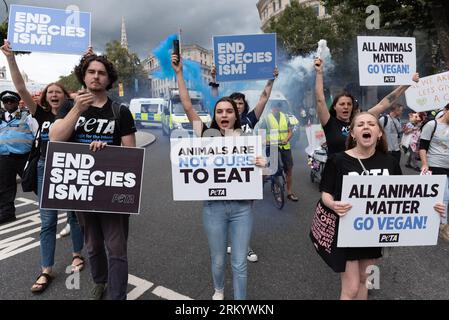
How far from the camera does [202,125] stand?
8.39 ft

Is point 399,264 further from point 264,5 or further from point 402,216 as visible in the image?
point 264,5

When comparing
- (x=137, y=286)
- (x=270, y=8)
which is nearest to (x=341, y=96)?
(x=137, y=286)

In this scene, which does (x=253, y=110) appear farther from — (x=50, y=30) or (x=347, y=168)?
(x=50, y=30)

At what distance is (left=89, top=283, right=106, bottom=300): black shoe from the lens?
107 inches

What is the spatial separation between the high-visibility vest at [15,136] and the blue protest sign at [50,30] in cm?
203

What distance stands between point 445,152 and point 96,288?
4322mm

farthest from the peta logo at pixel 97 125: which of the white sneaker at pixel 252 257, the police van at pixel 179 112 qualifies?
the police van at pixel 179 112

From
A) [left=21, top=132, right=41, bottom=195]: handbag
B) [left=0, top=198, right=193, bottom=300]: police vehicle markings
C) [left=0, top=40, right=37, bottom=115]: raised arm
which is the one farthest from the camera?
[left=21, top=132, right=41, bottom=195]: handbag

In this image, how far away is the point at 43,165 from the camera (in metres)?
3.14

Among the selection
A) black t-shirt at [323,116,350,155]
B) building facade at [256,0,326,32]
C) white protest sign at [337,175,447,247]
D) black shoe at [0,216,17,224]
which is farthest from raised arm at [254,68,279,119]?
building facade at [256,0,326,32]

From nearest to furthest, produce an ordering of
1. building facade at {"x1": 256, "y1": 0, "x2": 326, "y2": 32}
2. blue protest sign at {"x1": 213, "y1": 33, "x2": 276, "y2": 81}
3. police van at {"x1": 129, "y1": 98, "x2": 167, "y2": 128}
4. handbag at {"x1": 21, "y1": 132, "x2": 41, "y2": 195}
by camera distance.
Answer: handbag at {"x1": 21, "y1": 132, "x2": 41, "y2": 195}
blue protest sign at {"x1": 213, "y1": 33, "x2": 276, "y2": 81}
police van at {"x1": 129, "y1": 98, "x2": 167, "y2": 128}
building facade at {"x1": 256, "y1": 0, "x2": 326, "y2": 32}

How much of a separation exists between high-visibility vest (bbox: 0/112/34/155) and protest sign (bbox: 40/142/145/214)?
298cm

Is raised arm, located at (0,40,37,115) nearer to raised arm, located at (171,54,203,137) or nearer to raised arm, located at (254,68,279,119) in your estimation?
raised arm, located at (171,54,203,137)
